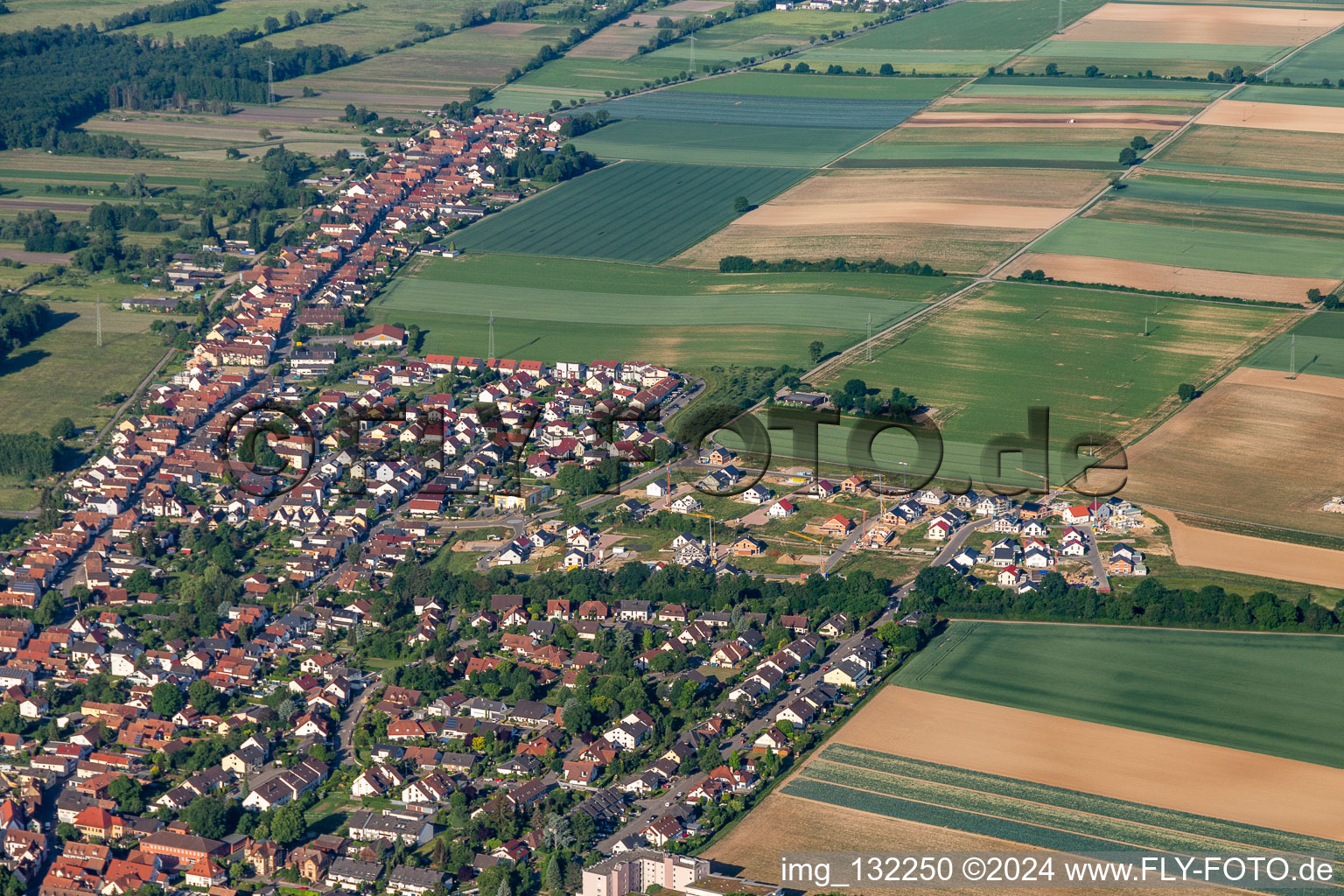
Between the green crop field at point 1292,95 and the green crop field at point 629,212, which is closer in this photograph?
the green crop field at point 629,212

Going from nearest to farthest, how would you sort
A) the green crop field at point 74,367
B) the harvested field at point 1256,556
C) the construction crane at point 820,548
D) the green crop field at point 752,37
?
the harvested field at point 1256,556, the construction crane at point 820,548, the green crop field at point 74,367, the green crop field at point 752,37

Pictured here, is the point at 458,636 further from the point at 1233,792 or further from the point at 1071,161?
the point at 1071,161

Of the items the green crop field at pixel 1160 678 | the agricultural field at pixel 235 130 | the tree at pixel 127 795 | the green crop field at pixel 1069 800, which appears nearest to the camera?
the green crop field at pixel 1069 800

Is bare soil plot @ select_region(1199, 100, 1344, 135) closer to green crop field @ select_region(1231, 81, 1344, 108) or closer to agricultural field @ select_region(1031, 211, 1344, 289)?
green crop field @ select_region(1231, 81, 1344, 108)

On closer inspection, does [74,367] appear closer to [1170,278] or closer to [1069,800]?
[1170,278]

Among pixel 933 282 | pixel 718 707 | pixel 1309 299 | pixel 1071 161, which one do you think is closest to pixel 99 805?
pixel 718 707

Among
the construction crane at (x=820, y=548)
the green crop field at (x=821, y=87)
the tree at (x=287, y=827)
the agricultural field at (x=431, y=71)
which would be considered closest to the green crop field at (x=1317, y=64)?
the green crop field at (x=821, y=87)

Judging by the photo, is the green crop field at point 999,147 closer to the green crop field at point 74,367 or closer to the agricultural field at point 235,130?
the agricultural field at point 235,130
